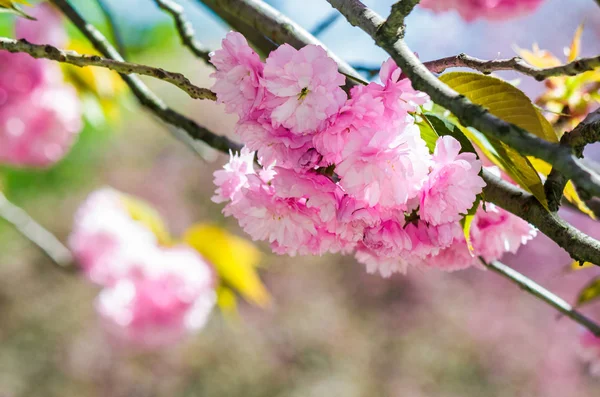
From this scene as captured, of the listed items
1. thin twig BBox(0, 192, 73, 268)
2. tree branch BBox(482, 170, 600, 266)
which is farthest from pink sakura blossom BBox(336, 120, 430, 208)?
thin twig BBox(0, 192, 73, 268)

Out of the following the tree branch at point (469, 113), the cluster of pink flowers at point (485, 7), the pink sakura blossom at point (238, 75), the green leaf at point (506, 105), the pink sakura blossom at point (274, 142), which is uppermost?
the cluster of pink flowers at point (485, 7)

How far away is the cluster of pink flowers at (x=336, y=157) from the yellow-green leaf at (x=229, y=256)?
1141 mm

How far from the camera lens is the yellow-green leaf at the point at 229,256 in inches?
64.9

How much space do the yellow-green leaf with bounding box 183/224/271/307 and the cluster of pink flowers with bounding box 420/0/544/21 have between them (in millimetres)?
783

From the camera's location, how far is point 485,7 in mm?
1142

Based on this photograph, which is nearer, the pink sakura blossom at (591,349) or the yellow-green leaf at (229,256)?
the pink sakura blossom at (591,349)

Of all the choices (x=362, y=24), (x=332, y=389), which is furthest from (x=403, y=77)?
(x=332, y=389)

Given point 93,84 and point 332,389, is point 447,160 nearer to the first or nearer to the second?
point 93,84

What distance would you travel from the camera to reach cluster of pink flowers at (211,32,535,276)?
1.28 feet

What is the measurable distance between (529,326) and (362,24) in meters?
4.56

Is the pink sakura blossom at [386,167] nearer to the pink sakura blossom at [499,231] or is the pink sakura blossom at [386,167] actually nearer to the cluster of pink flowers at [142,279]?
the pink sakura blossom at [499,231]

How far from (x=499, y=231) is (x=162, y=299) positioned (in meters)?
1.38

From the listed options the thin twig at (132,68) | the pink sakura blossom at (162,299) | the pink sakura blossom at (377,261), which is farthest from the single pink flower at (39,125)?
the pink sakura blossom at (377,261)

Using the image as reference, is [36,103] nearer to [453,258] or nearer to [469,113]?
[453,258]
